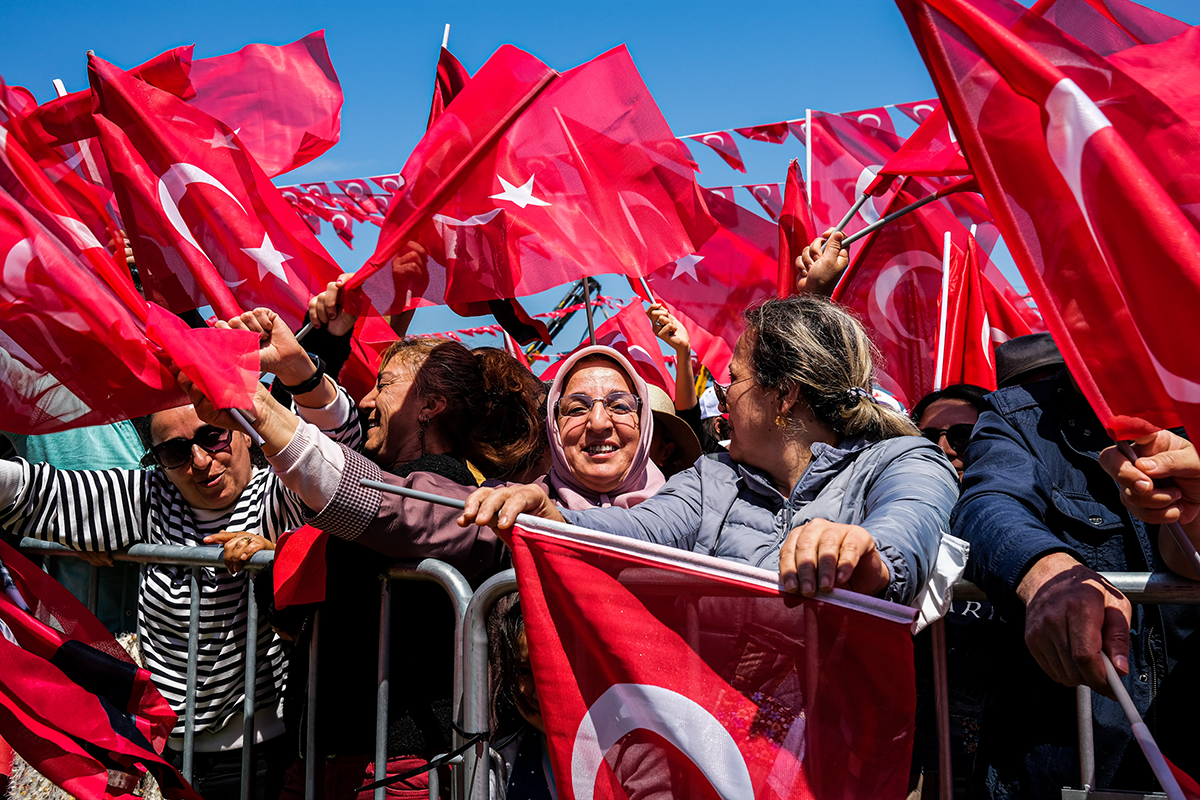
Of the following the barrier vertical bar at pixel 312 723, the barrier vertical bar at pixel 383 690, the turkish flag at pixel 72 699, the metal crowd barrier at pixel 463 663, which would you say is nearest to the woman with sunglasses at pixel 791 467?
the metal crowd barrier at pixel 463 663

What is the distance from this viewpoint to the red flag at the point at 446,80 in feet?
14.4

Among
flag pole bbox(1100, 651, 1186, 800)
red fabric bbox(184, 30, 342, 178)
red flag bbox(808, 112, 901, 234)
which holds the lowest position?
flag pole bbox(1100, 651, 1186, 800)

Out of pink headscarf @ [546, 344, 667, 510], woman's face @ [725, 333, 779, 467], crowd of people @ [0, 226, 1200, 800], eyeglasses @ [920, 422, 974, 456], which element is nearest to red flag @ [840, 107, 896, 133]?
crowd of people @ [0, 226, 1200, 800]

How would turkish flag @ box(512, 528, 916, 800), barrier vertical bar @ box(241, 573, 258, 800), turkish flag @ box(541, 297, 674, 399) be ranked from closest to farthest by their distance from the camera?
turkish flag @ box(512, 528, 916, 800) < barrier vertical bar @ box(241, 573, 258, 800) < turkish flag @ box(541, 297, 674, 399)

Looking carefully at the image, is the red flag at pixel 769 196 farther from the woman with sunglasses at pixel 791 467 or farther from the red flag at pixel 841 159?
the woman with sunglasses at pixel 791 467

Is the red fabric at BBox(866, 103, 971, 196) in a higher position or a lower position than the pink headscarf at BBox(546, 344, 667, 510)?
higher

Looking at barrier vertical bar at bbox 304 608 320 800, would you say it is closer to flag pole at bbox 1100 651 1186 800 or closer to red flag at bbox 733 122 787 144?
flag pole at bbox 1100 651 1186 800

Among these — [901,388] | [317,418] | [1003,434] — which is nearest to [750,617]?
[1003,434]

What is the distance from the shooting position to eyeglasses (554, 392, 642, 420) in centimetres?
327

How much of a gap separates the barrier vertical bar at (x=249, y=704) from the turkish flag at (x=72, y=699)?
22 centimetres

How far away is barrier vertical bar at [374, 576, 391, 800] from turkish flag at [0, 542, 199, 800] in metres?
0.54

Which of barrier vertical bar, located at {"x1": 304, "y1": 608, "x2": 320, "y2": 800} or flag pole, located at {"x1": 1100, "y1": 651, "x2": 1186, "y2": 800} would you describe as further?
barrier vertical bar, located at {"x1": 304, "y1": 608, "x2": 320, "y2": 800}

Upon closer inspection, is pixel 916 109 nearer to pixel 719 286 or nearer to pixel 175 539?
pixel 719 286

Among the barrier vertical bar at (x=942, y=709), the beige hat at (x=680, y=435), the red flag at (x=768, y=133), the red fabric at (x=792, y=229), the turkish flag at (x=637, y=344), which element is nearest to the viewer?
the barrier vertical bar at (x=942, y=709)
